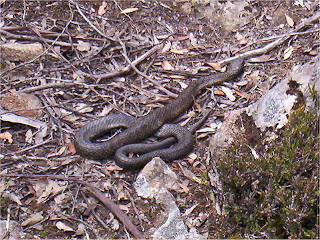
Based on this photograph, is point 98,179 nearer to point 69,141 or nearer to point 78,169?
point 78,169

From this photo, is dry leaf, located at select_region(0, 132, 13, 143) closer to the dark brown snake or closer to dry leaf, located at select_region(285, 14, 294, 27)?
the dark brown snake

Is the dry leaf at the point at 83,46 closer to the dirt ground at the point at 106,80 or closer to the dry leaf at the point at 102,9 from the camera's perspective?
the dirt ground at the point at 106,80

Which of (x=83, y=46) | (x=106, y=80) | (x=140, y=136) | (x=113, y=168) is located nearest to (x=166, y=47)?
(x=106, y=80)

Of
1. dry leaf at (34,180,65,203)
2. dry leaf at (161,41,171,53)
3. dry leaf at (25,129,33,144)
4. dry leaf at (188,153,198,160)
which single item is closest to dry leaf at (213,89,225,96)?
dry leaf at (161,41,171,53)

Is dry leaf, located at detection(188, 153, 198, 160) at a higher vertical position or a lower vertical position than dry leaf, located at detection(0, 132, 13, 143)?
higher

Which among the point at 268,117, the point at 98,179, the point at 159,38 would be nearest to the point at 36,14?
the point at 159,38
